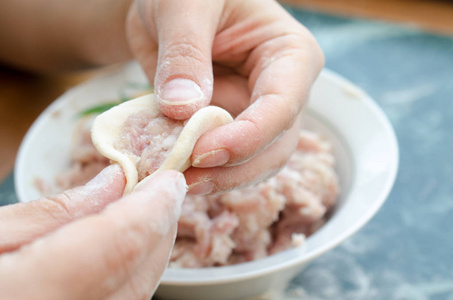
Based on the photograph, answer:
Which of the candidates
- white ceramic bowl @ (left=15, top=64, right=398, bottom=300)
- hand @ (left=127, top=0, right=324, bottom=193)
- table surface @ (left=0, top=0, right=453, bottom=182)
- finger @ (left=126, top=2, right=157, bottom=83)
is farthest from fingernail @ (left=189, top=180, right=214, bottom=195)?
table surface @ (left=0, top=0, right=453, bottom=182)

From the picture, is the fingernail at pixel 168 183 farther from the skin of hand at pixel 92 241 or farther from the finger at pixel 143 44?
the finger at pixel 143 44

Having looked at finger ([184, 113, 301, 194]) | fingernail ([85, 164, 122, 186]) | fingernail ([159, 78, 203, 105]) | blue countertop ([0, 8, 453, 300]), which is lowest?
blue countertop ([0, 8, 453, 300])

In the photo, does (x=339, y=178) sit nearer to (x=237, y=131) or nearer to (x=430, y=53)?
(x=237, y=131)

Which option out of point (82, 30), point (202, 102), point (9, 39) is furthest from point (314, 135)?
point (9, 39)

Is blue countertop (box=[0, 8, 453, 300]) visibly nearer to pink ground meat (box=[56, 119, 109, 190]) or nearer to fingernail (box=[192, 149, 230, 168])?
pink ground meat (box=[56, 119, 109, 190])

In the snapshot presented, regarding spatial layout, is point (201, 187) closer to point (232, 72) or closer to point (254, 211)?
point (254, 211)

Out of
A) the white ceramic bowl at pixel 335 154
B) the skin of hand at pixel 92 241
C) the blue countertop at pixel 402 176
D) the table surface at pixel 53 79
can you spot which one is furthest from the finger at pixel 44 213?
the table surface at pixel 53 79
